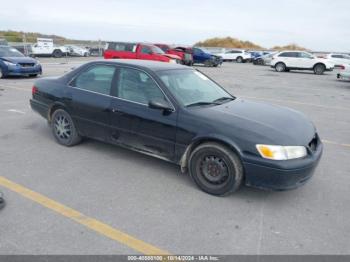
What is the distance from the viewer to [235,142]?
378cm

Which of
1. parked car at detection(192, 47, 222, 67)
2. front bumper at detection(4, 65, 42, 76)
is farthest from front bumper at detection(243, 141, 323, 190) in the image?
parked car at detection(192, 47, 222, 67)

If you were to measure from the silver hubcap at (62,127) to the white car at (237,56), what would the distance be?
36172 mm

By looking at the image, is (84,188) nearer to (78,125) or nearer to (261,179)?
(78,125)

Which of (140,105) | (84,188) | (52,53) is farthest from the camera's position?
(52,53)

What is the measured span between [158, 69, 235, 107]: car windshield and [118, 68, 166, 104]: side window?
170mm

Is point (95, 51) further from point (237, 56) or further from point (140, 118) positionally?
point (140, 118)

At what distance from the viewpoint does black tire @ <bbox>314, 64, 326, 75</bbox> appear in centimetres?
2500

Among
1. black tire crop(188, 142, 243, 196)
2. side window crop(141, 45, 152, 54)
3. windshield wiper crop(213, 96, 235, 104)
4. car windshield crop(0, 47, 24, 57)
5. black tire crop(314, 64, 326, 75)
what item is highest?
side window crop(141, 45, 152, 54)

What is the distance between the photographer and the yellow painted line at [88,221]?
2.99 metres

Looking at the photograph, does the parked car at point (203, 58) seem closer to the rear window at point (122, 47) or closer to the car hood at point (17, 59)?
the rear window at point (122, 47)

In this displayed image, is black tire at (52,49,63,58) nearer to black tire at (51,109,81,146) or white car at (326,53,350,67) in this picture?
white car at (326,53,350,67)

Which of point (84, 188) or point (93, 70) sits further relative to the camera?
point (93, 70)

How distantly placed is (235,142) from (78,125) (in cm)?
267

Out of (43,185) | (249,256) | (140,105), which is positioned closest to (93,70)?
(140,105)
